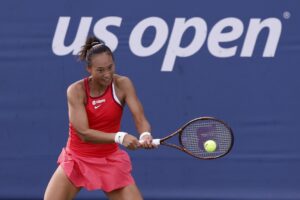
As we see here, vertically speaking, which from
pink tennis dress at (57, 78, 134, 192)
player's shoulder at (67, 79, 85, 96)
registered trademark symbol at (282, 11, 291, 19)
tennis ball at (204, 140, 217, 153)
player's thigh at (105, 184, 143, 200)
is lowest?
player's thigh at (105, 184, 143, 200)

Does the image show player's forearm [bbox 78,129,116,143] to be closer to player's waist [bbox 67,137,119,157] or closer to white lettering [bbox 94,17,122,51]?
player's waist [bbox 67,137,119,157]

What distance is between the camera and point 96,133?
5305 millimetres

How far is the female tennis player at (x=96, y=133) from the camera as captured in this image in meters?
5.32

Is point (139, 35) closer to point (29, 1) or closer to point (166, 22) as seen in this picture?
point (166, 22)

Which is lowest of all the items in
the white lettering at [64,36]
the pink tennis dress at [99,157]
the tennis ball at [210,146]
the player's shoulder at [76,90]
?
the pink tennis dress at [99,157]

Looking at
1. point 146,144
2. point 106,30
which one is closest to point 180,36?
point 106,30

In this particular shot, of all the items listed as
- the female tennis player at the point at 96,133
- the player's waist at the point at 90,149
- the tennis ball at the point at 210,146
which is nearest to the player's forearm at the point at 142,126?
the female tennis player at the point at 96,133

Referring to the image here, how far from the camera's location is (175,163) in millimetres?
6871

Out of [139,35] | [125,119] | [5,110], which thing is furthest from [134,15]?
[5,110]

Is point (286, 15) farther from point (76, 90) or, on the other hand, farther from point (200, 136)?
point (76, 90)

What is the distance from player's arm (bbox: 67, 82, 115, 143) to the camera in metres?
5.30

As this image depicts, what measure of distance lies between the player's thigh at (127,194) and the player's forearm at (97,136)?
1.00ft

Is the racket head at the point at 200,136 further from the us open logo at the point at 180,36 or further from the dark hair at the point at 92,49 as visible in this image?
the us open logo at the point at 180,36

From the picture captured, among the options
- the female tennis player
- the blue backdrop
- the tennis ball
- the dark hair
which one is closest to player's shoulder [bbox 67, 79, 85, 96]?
the female tennis player
